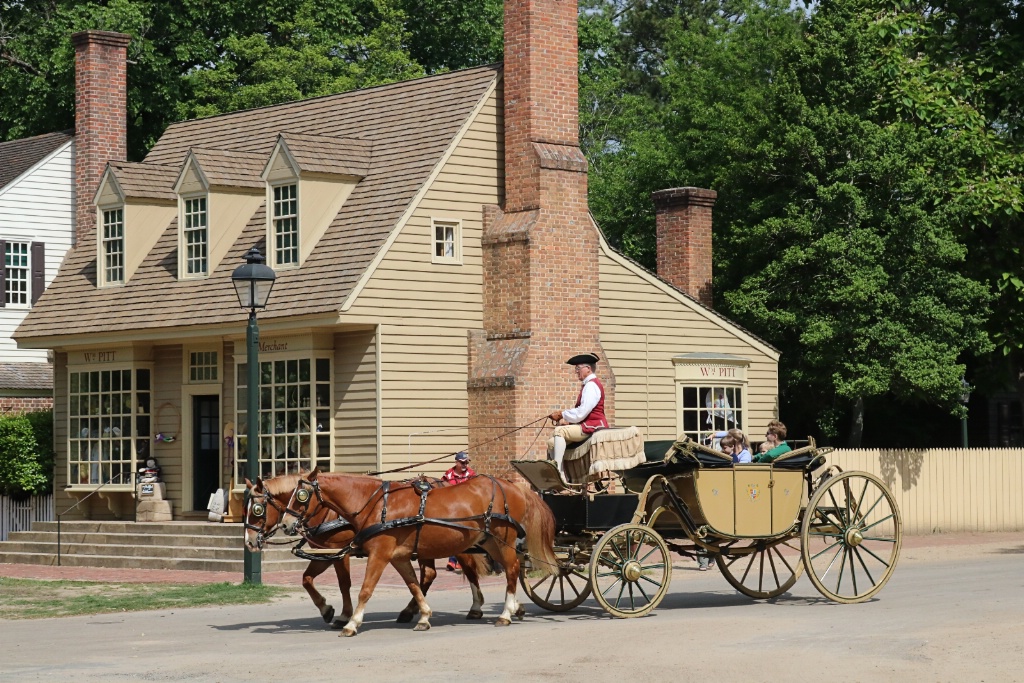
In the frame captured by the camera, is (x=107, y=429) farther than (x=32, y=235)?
No

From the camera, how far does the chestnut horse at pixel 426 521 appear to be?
15.2m

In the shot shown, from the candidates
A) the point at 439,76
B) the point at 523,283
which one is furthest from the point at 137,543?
the point at 439,76

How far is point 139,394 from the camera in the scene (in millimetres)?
29266

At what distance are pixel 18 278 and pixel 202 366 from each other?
10800 millimetres

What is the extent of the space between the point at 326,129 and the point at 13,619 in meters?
14.2

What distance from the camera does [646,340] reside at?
2950cm

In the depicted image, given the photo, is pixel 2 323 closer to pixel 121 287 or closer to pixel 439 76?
pixel 121 287

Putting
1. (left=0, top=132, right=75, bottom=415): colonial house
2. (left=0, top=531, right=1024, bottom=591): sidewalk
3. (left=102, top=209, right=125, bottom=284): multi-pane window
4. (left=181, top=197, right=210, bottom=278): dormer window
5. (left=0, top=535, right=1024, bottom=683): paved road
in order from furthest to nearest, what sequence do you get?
(left=0, top=132, right=75, bottom=415): colonial house → (left=102, top=209, right=125, bottom=284): multi-pane window → (left=181, top=197, right=210, bottom=278): dormer window → (left=0, top=531, right=1024, bottom=591): sidewalk → (left=0, top=535, right=1024, bottom=683): paved road

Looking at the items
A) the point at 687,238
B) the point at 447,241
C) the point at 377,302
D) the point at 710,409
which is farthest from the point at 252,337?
the point at 687,238

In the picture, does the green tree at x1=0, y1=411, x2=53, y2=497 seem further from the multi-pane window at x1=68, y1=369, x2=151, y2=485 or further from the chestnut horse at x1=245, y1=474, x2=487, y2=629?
the chestnut horse at x1=245, y1=474, x2=487, y2=629

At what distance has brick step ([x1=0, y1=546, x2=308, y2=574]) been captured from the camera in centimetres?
2408

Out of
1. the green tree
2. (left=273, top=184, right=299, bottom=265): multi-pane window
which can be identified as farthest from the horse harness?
the green tree

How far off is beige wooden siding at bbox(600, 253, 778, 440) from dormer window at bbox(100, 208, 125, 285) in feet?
29.5

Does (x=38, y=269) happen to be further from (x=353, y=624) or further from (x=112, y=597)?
(x=353, y=624)
